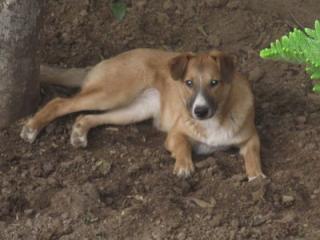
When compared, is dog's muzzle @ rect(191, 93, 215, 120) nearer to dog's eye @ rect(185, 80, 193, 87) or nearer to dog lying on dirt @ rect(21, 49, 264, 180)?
dog lying on dirt @ rect(21, 49, 264, 180)

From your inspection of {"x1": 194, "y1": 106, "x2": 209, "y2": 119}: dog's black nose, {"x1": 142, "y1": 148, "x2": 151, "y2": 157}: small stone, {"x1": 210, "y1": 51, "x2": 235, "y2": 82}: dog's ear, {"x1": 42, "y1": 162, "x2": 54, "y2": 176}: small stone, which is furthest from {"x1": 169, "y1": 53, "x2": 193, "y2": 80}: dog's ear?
{"x1": 42, "y1": 162, "x2": 54, "y2": 176}: small stone

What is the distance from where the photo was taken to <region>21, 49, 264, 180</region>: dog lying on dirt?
6.88m

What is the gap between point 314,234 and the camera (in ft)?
18.4

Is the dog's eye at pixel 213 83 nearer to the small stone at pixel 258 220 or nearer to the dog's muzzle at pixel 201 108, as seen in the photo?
the dog's muzzle at pixel 201 108

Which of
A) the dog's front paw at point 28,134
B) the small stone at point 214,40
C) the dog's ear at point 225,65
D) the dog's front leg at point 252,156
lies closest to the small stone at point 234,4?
the small stone at point 214,40

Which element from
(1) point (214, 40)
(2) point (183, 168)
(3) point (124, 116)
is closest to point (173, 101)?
(3) point (124, 116)

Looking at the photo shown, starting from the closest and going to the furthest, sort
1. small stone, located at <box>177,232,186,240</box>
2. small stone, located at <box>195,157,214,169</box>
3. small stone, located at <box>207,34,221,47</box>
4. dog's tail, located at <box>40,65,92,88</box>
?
small stone, located at <box>177,232,186,240</box> → small stone, located at <box>195,157,214,169</box> → dog's tail, located at <box>40,65,92,88</box> → small stone, located at <box>207,34,221,47</box>

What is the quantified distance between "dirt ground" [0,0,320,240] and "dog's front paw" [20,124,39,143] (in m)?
0.06

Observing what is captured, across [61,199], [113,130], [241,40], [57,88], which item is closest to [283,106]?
[241,40]

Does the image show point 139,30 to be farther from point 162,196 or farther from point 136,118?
point 162,196

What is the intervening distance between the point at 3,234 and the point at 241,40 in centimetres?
351

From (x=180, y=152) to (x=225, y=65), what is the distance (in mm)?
808

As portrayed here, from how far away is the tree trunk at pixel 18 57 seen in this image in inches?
253

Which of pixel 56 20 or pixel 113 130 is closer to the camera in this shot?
pixel 113 130
